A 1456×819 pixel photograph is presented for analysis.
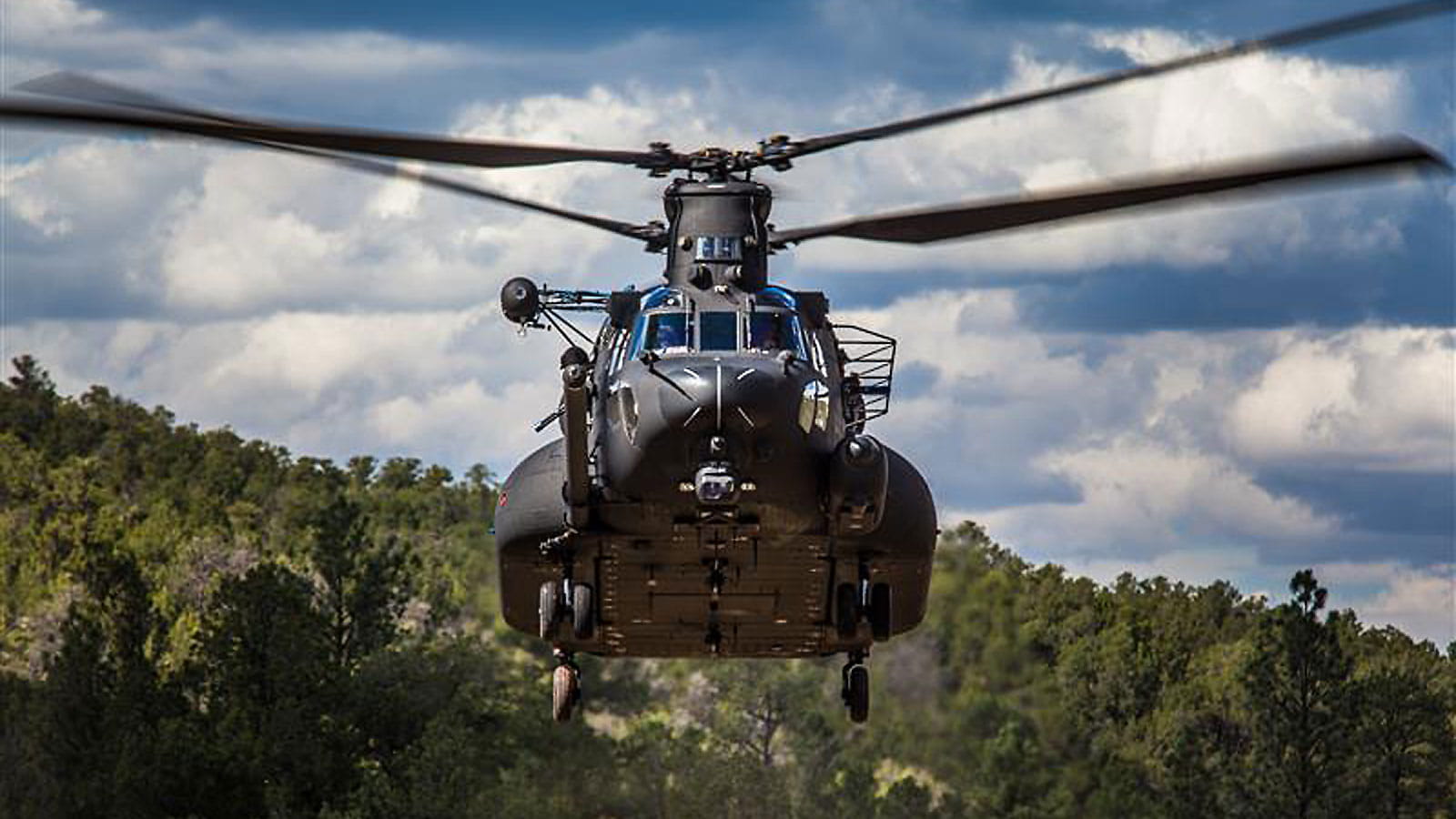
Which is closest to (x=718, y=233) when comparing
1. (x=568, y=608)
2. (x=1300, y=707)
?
(x=568, y=608)

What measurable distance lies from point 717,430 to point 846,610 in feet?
15.8

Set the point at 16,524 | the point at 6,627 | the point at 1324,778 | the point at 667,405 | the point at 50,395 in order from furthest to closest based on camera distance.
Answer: the point at 50,395
the point at 16,524
the point at 6,627
the point at 1324,778
the point at 667,405

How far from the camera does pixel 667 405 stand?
3098 centimetres

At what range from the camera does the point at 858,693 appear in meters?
37.2

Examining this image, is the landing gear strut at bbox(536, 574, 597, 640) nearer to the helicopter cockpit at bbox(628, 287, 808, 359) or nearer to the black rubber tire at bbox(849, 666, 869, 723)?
the helicopter cockpit at bbox(628, 287, 808, 359)

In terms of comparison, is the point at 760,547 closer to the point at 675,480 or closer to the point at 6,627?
the point at 675,480

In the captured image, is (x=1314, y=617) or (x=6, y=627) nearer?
(x=1314, y=617)

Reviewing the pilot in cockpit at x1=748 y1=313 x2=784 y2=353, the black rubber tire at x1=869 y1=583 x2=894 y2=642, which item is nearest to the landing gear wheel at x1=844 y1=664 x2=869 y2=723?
the black rubber tire at x1=869 y1=583 x2=894 y2=642

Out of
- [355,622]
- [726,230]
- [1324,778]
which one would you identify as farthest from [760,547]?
[355,622]

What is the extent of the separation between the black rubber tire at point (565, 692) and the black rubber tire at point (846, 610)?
Result: 355 centimetres

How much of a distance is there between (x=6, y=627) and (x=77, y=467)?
685 inches

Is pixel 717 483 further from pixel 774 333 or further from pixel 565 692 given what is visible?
pixel 565 692

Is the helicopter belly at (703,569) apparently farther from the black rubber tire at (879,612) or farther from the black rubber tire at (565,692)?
the black rubber tire at (565,692)

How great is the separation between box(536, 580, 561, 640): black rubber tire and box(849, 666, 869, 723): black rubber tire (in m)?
4.41
